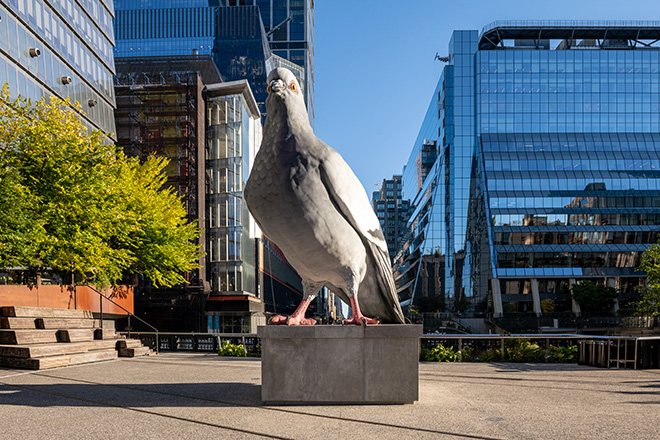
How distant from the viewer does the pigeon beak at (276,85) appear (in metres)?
7.41

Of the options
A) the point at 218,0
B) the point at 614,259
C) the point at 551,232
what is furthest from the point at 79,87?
the point at 218,0

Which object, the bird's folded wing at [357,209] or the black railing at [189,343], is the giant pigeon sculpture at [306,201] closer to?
the bird's folded wing at [357,209]

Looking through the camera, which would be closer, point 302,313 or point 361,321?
point 361,321

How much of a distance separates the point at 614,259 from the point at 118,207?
70.5m

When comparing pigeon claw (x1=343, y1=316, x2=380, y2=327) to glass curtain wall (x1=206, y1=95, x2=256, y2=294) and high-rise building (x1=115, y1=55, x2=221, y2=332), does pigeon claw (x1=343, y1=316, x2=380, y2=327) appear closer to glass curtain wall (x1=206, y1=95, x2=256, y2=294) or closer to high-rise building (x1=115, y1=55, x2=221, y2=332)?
high-rise building (x1=115, y1=55, x2=221, y2=332)

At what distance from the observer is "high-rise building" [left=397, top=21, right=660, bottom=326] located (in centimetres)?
7625

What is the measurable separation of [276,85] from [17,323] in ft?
38.1

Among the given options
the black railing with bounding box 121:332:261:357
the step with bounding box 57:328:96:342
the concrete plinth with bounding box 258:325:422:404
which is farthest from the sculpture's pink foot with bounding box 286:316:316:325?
the black railing with bounding box 121:332:261:357

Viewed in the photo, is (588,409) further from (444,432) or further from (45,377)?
(45,377)

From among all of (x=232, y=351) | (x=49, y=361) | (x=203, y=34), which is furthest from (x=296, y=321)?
(x=203, y=34)

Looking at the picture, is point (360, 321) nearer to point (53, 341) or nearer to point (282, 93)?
point (282, 93)

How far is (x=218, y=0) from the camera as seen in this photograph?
14062 centimetres

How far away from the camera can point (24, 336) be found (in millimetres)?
14031

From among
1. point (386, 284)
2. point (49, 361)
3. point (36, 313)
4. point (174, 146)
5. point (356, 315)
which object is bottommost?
point (49, 361)
